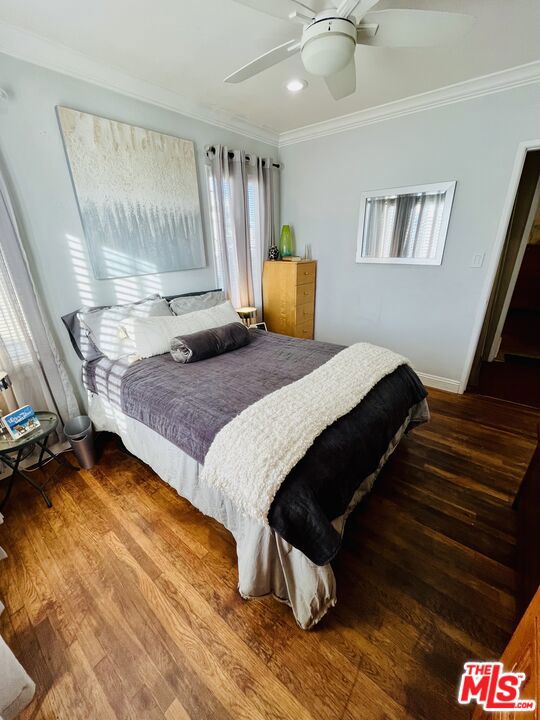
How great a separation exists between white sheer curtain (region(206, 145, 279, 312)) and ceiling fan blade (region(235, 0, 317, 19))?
5.39 feet

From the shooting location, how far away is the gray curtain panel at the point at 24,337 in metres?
1.75

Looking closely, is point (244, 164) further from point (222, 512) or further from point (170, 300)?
point (222, 512)

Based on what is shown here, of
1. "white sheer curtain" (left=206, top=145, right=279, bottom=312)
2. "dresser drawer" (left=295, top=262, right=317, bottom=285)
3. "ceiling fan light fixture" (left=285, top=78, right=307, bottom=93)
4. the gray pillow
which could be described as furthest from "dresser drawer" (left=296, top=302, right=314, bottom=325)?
"ceiling fan light fixture" (left=285, top=78, right=307, bottom=93)

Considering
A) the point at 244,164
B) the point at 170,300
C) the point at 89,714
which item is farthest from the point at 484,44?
the point at 89,714

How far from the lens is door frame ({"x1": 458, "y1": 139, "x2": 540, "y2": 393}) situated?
2238 millimetres

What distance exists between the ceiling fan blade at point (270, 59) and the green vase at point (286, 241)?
1927 mm

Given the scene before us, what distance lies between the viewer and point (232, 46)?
1795 mm

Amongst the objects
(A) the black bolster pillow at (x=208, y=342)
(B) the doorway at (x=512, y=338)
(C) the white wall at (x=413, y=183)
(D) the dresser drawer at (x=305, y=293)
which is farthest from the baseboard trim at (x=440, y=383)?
(A) the black bolster pillow at (x=208, y=342)

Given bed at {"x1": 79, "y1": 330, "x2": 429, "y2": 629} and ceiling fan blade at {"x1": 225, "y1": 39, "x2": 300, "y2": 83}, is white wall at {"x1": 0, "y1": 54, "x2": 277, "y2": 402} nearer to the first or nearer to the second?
bed at {"x1": 79, "y1": 330, "x2": 429, "y2": 629}

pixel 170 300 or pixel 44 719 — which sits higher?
pixel 170 300

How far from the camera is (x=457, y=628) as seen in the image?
1159 mm

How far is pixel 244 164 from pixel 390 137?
1408 mm

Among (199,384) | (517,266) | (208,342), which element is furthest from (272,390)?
(517,266)

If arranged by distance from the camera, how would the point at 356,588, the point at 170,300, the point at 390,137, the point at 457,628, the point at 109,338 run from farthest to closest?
1. the point at 390,137
2. the point at 170,300
3. the point at 109,338
4. the point at 356,588
5. the point at 457,628
